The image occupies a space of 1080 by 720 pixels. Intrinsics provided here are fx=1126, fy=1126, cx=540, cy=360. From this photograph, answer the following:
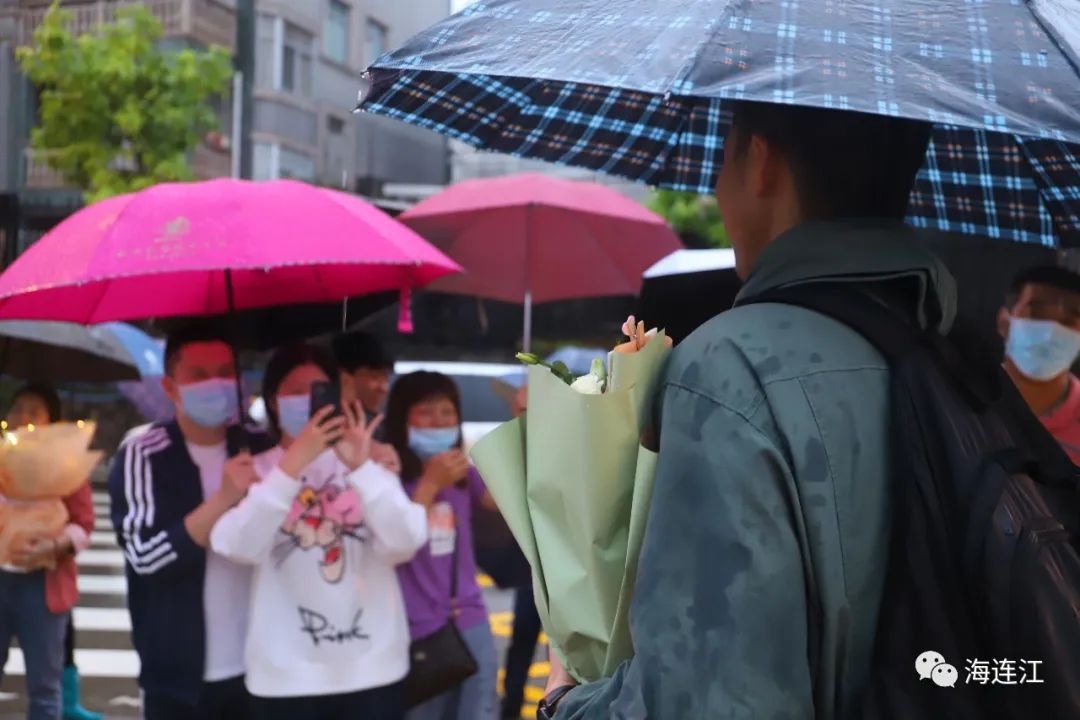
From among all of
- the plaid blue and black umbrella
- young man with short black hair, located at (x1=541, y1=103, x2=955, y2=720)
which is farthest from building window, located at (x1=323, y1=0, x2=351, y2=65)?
young man with short black hair, located at (x1=541, y1=103, x2=955, y2=720)

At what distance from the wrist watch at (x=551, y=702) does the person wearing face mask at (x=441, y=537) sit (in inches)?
109

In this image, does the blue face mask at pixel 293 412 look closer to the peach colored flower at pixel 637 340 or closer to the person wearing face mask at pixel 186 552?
the person wearing face mask at pixel 186 552

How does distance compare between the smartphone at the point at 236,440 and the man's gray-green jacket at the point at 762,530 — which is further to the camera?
the smartphone at the point at 236,440

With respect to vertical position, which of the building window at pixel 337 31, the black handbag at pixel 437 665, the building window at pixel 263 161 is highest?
the building window at pixel 337 31

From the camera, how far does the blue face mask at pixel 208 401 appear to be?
12.5 feet

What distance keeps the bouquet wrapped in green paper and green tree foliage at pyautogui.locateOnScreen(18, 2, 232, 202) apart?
16746 mm

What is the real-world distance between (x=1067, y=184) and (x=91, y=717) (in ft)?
17.4

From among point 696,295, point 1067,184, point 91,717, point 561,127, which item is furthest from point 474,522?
point 1067,184

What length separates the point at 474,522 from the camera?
5477 millimetres

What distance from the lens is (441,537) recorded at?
14.8 feet

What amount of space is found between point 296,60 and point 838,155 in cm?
2327

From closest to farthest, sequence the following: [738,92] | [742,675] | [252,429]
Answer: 1. [742,675]
2. [738,92]
3. [252,429]

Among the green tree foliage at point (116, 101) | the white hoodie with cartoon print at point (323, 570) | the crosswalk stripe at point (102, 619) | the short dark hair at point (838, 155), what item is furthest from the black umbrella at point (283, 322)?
the green tree foliage at point (116, 101)

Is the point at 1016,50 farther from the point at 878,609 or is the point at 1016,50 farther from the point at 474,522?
the point at 474,522
